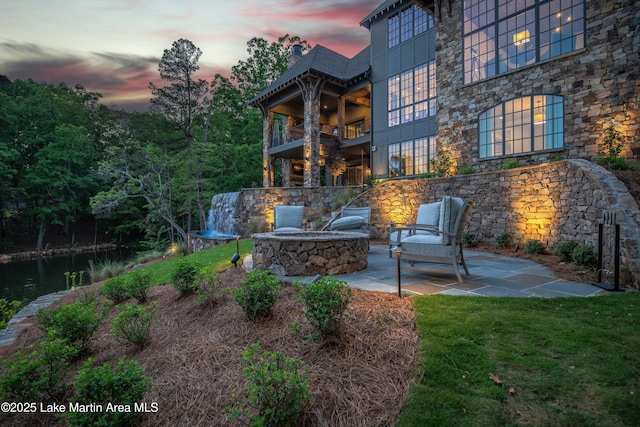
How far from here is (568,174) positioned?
5824mm

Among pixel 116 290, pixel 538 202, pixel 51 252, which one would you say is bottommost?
pixel 51 252

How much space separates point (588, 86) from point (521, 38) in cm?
264

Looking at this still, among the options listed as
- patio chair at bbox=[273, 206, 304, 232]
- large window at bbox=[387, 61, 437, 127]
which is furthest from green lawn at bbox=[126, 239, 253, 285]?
large window at bbox=[387, 61, 437, 127]

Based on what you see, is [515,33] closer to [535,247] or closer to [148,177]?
[535,247]

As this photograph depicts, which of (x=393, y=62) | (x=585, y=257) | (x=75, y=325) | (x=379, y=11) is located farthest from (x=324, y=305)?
(x=379, y=11)

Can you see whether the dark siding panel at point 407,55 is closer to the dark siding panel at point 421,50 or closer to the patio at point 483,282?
the dark siding panel at point 421,50

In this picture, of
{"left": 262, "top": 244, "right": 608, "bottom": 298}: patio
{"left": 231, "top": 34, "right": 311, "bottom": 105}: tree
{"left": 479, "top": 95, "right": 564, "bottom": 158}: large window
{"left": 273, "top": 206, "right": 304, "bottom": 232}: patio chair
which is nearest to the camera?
{"left": 262, "top": 244, "right": 608, "bottom": 298}: patio

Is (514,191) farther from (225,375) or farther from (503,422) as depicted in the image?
(225,375)

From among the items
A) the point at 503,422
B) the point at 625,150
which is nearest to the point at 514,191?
the point at 625,150

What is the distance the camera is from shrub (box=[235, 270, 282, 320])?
294 cm

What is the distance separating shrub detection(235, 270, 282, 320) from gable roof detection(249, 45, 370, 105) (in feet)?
45.8

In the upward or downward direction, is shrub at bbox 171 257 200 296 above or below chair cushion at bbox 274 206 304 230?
below

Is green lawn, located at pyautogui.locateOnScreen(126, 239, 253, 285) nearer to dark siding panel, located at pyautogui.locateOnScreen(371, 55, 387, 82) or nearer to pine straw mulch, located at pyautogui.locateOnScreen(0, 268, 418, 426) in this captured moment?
pine straw mulch, located at pyautogui.locateOnScreen(0, 268, 418, 426)

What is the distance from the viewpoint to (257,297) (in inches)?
116
